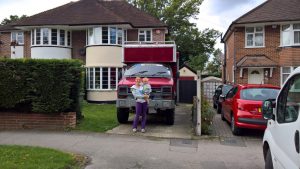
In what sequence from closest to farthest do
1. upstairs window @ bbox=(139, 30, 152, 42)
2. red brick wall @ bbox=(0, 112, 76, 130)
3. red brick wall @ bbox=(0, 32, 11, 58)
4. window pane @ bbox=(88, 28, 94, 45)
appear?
red brick wall @ bbox=(0, 112, 76, 130)
window pane @ bbox=(88, 28, 94, 45)
upstairs window @ bbox=(139, 30, 152, 42)
red brick wall @ bbox=(0, 32, 11, 58)

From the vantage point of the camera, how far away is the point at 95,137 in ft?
36.7

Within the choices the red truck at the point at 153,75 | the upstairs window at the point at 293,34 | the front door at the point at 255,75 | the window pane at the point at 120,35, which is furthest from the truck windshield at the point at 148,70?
the upstairs window at the point at 293,34

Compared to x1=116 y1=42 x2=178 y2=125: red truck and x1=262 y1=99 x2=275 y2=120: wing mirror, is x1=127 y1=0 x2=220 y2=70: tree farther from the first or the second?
x1=262 y1=99 x2=275 y2=120: wing mirror

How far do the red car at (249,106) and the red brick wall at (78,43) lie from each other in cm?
1830

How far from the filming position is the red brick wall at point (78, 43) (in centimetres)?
2964

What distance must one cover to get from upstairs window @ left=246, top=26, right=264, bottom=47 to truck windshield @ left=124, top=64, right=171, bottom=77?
1451 centimetres

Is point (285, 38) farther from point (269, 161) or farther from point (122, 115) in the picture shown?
point (269, 161)

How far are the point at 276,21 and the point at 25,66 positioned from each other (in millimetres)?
18885

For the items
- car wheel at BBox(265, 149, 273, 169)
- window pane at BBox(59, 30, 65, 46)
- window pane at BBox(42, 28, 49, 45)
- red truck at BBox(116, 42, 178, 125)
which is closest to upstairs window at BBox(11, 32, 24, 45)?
window pane at BBox(42, 28, 49, 45)

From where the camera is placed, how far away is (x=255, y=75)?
2766 centimetres

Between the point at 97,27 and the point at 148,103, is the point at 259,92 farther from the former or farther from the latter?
the point at 97,27

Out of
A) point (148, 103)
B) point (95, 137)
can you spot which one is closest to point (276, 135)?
point (95, 137)

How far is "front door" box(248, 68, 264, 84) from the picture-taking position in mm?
27438

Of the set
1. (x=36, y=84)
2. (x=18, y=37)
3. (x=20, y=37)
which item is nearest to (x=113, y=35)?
(x=20, y=37)
